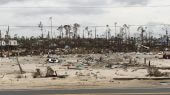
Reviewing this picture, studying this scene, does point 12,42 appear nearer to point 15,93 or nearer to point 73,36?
point 73,36

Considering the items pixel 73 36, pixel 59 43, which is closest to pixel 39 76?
pixel 59 43

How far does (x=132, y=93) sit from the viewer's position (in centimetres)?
1627

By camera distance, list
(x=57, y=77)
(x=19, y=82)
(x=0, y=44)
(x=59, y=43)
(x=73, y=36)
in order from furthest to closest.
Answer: (x=73, y=36) < (x=59, y=43) < (x=0, y=44) < (x=57, y=77) < (x=19, y=82)

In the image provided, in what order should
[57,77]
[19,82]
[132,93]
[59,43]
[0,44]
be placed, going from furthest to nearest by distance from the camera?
[59,43]
[0,44]
[57,77]
[19,82]
[132,93]

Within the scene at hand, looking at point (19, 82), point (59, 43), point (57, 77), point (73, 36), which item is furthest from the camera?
point (73, 36)

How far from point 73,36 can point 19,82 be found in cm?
7325

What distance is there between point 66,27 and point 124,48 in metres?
24.9

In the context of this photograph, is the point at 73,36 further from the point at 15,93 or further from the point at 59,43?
the point at 15,93

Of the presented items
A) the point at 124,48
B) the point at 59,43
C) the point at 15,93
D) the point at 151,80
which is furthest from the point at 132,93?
the point at 59,43

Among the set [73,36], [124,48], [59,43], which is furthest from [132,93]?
[73,36]

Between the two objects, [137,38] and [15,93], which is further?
[137,38]

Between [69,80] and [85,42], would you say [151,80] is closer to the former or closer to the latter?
[69,80]

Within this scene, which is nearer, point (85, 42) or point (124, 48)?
point (124, 48)

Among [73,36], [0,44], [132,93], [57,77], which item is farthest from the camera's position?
[73,36]
